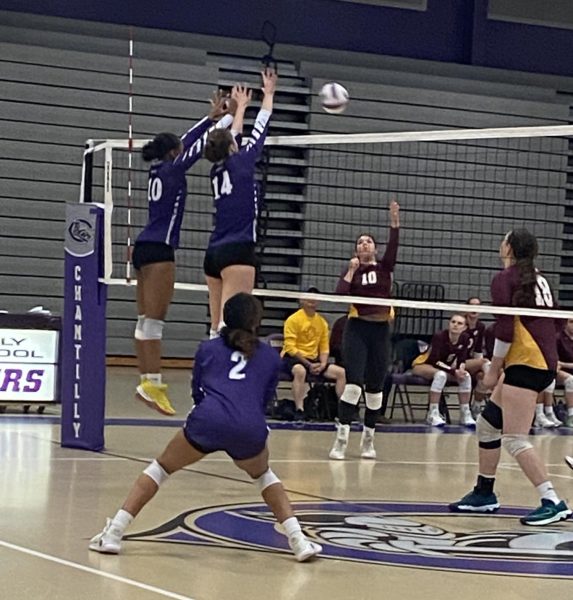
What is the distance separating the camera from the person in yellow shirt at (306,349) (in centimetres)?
1308

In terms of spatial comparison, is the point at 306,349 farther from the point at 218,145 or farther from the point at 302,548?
the point at 302,548

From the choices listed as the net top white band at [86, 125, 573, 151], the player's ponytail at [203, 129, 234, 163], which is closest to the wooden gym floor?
the player's ponytail at [203, 129, 234, 163]

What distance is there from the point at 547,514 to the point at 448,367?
22.0ft

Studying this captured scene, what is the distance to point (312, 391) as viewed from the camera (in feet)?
43.9

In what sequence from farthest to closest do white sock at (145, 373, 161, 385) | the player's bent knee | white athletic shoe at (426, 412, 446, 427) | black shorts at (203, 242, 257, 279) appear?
white athletic shoe at (426, 412, 446, 427), white sock at (145, 373, 161, 385), black shorts at (203, 242, 257, 279), the player's bent knee

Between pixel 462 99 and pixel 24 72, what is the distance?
646cm

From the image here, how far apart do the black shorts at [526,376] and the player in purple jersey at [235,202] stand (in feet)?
5.88

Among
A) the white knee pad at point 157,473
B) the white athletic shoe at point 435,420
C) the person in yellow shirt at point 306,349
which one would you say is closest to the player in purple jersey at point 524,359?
the white knee pad at point 157,473

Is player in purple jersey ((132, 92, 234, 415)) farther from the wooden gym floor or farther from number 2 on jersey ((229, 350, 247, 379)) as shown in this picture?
number 2 on jersey ((229, 350, 247, 379))

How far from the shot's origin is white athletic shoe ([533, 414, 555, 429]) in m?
13.7

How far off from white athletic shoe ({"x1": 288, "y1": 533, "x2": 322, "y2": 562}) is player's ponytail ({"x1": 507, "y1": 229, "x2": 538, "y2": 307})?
2.09 metres

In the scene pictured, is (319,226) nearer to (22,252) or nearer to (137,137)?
(137,137)

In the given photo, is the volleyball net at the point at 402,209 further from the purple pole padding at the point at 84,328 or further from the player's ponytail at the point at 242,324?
the player's ponytail at the point at 242,324

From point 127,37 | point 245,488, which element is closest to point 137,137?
point 127,37
